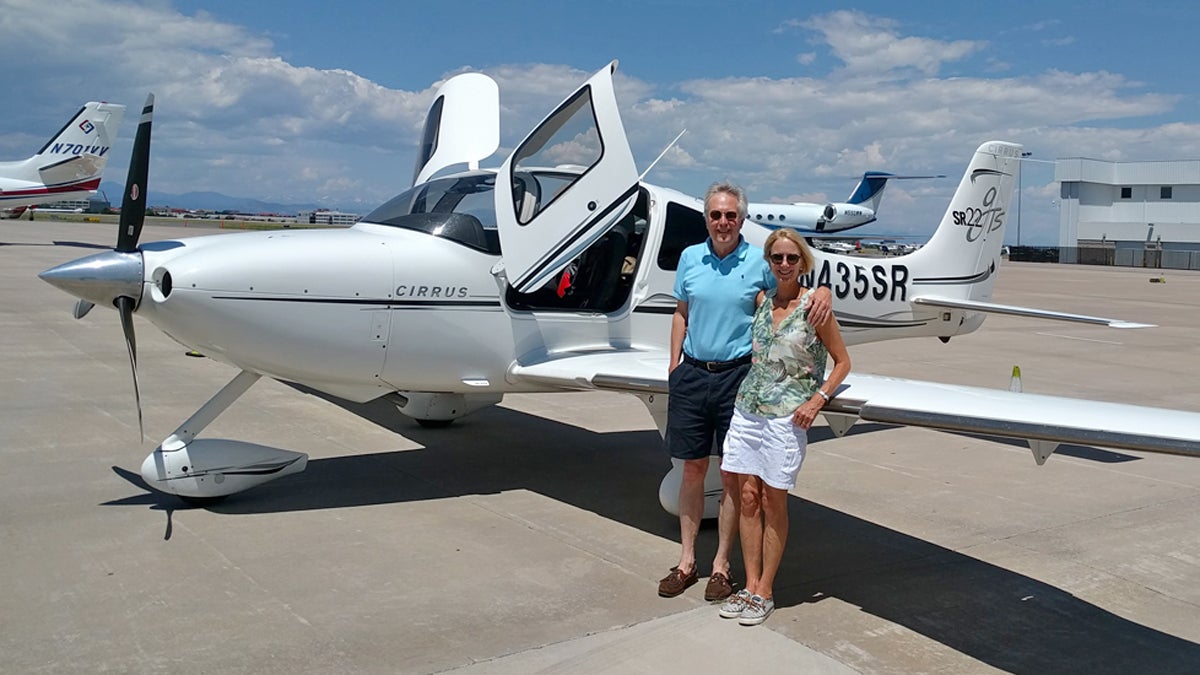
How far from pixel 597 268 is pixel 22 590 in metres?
3.92

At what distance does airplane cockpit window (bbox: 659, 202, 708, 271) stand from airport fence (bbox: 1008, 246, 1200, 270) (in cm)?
6473

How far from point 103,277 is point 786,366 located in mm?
3755

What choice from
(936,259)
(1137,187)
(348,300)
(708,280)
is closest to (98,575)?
(348,300)

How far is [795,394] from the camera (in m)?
4.24

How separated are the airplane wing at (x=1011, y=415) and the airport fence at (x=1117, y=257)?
6620 centimetres

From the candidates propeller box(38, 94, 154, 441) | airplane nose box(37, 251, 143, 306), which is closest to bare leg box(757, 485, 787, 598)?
propeller box(38, 94, 154, 441)

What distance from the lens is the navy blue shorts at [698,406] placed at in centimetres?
471

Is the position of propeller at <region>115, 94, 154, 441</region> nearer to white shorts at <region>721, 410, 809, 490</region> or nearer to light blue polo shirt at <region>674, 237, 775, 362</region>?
light blue polo shirt at <region>674, 237, 775, 362</region>

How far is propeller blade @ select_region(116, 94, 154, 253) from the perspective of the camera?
5422mm

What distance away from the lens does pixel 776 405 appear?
14.0ft

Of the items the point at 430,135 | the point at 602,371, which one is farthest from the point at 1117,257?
the point at 602,371

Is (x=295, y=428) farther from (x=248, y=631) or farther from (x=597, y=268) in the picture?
(x=248, y=631)

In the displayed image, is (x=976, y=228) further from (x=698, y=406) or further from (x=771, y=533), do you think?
(x=771, y=533)

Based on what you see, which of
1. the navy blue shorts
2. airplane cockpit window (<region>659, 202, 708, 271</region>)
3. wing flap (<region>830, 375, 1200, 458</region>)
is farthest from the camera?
airplane cockpit window (<region>659, 202, 708, 271</region>)
